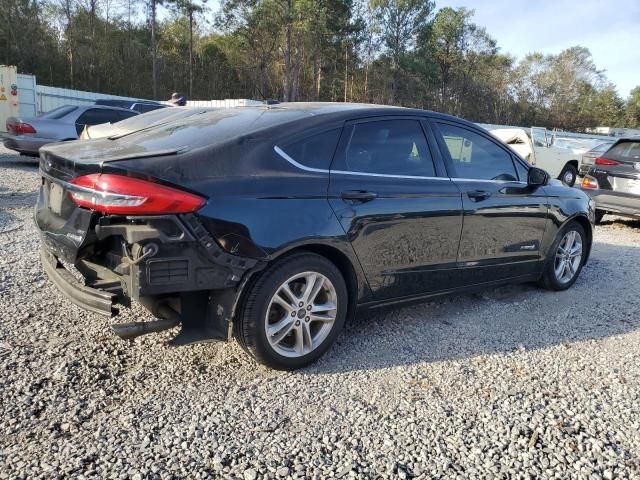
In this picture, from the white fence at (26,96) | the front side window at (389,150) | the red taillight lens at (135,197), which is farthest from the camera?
the white fence at (26,96)

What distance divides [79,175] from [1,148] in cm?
1464

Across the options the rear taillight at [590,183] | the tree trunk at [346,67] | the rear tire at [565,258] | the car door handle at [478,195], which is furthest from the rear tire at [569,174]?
the tree trunk at [346,67]

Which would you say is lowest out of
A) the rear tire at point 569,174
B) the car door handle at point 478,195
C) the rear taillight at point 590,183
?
the rear tire at point 569,174

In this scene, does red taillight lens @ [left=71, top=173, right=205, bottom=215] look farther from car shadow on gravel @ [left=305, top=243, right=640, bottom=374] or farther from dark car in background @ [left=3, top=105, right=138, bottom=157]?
dark car in background @ [left=3, top=105, right=138, bottom=157]

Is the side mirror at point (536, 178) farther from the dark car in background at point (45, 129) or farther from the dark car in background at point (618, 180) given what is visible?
the dark car in background at point (45, 129)

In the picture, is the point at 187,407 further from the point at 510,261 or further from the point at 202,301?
the point at 510,261

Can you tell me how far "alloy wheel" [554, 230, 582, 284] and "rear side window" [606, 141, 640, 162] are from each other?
12.8 ft

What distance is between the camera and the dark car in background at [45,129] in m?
10.6

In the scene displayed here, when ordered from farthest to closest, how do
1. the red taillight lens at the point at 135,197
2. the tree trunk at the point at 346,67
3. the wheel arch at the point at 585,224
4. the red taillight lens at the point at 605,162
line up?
the tree trunk at the point at 346,67
the red taillight lens at the point at 605,162
the wheel arch at the point at 585,224
the red taillight lens at the point at 135,197

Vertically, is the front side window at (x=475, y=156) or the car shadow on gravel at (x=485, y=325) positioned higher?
the front side window at (x=475, y=156)

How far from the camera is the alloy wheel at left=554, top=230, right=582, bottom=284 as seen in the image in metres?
5.00

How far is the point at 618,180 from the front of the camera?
26.8 feet

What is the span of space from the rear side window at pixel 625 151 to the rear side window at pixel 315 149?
6.78 metres

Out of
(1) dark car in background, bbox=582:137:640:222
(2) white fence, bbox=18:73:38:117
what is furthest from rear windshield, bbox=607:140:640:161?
(2) white fence, bbox=18:73:38:117
